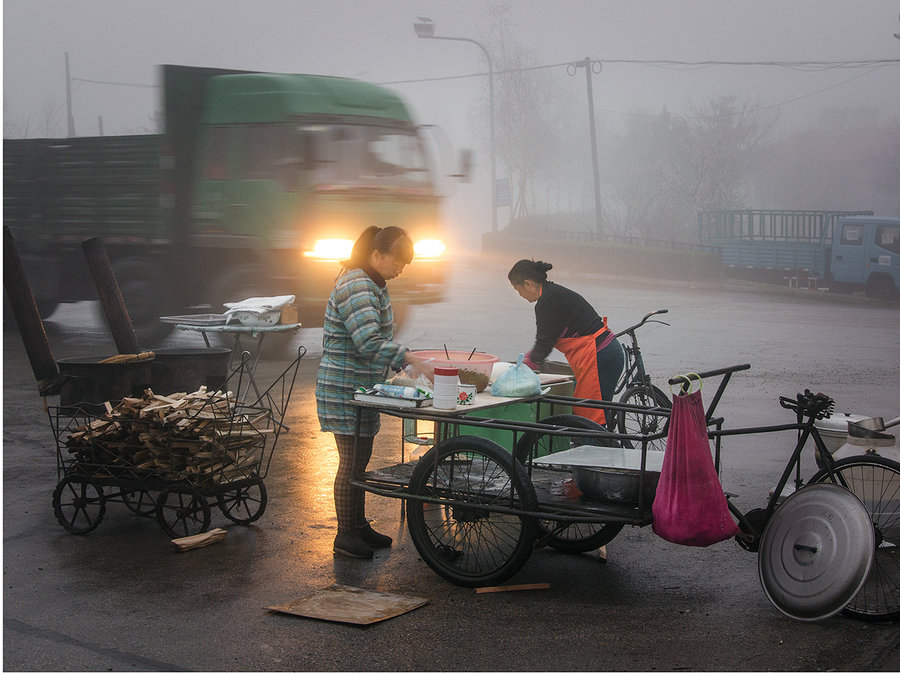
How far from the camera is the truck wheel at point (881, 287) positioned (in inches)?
870

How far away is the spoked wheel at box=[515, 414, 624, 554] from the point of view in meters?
5.34

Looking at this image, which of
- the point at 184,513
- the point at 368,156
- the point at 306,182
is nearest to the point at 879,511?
the point at 184,513

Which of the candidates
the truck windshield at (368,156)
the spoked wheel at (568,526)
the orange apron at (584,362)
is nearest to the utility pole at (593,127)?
the truck windshield at (368,156)

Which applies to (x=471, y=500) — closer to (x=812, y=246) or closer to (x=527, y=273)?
(x=527, y=273)

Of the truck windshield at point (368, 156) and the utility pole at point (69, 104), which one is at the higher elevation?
the utility pole at point (69, 104)

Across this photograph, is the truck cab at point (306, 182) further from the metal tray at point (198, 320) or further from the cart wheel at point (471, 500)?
the cart wheel at point (471, 500)

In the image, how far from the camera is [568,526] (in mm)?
5160

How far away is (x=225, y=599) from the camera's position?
4.71 metres

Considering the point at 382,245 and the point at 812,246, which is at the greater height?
the point at 382,245

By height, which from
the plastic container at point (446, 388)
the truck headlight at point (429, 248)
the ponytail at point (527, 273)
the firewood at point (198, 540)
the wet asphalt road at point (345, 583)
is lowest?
the wet asphalt road at point (345, 583)

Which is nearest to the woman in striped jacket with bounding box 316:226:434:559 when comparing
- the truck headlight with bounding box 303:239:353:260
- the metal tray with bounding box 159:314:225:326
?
the metal tray with bounding box 159:314:225:326

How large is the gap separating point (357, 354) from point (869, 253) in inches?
770

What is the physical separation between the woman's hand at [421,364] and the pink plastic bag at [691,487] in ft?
4.33

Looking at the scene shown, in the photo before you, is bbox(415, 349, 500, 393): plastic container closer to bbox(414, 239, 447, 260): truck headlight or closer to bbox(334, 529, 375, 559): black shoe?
bbox(334, 529, 375, 559): black shoe
